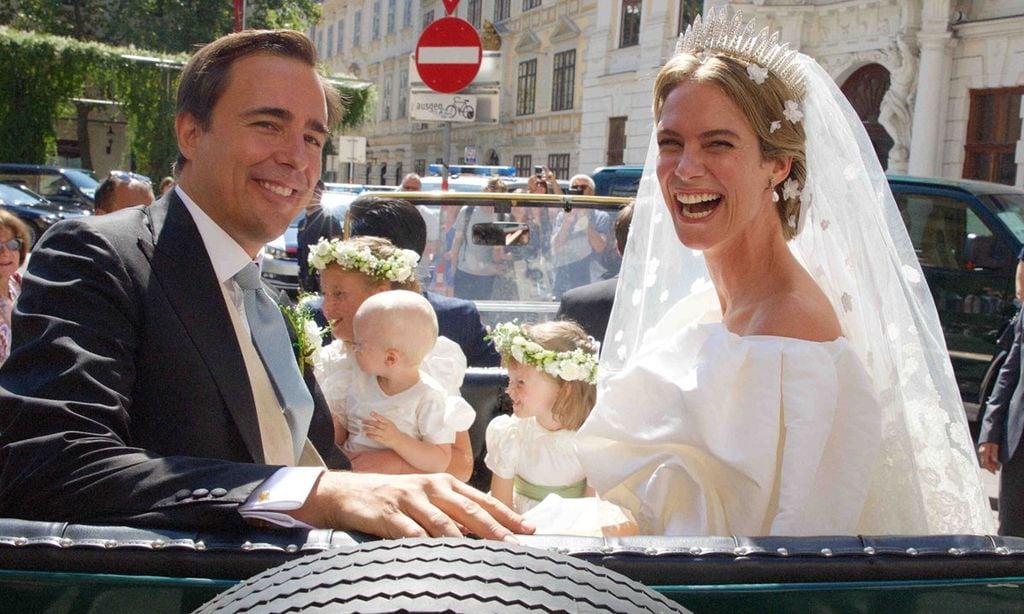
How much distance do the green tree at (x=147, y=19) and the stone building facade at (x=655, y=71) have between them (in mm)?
7869

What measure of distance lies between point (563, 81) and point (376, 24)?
69.2ft

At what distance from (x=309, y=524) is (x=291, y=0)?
38765 mm

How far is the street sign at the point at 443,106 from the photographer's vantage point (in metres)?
7.62

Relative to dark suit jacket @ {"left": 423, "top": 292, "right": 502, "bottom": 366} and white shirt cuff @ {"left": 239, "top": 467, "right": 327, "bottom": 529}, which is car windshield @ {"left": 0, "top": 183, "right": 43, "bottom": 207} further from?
white shirt cuff @ {"left": 239, "top": 467, "right": 327, "bottom": 529}

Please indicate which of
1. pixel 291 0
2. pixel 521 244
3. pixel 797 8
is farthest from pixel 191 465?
pixel 291 0

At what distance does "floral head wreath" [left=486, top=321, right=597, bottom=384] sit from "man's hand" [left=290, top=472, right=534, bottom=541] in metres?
1.43

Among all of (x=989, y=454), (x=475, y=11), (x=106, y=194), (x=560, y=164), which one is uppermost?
(x=475, y=11)

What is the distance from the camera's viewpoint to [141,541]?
1327 millimetres

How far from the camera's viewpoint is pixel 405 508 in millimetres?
1444

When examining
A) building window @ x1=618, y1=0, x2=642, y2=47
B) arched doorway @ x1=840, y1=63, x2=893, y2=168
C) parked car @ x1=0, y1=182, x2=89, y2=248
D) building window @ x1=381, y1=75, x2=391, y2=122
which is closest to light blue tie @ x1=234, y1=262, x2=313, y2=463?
parked car @ x1=0, y1=182, x2=89, y2=248

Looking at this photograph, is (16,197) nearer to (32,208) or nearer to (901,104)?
(32,208)

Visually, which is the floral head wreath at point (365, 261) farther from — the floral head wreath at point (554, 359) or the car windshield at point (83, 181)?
the car windshield at point (83, 181)

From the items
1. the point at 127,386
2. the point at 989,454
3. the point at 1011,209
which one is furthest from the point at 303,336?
the point at 1011,209

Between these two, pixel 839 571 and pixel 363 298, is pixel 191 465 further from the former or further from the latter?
pixel 363 298
